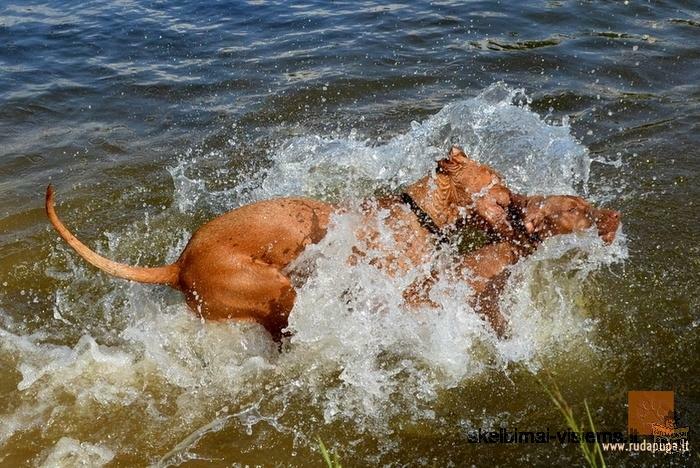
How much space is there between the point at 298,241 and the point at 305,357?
2.51ft

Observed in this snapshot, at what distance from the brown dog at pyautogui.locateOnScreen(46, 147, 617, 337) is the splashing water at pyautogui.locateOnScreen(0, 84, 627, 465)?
0.11 meters

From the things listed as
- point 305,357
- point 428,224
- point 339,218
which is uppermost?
point 339,218

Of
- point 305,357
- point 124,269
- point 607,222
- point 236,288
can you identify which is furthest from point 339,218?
point 607,222

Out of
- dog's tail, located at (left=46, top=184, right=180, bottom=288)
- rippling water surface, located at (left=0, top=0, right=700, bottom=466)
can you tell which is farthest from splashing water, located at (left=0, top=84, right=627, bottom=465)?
dog's tail, located at (left=46, top=184, right=180, bottom=288)

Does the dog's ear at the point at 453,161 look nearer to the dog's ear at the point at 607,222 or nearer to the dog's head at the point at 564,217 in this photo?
the dog's head at the point at 564,217

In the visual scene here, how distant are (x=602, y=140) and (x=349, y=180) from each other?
2.52 m

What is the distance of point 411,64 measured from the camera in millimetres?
8406

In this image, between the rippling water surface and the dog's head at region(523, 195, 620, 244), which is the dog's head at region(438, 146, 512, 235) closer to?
the dog's head at region(523, 195, 620, 244)

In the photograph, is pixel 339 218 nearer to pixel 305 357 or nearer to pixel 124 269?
pixel 305 357

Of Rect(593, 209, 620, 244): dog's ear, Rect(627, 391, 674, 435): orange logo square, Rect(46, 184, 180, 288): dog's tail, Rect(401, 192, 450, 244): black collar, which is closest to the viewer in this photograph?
Rect(627, 391, 674, 435): orange logo square

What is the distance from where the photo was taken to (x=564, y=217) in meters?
4.02

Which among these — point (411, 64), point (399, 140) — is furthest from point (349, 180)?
point (411, 64)

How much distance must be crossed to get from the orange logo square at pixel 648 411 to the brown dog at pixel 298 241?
91cm

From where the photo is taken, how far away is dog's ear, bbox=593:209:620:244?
391cm
